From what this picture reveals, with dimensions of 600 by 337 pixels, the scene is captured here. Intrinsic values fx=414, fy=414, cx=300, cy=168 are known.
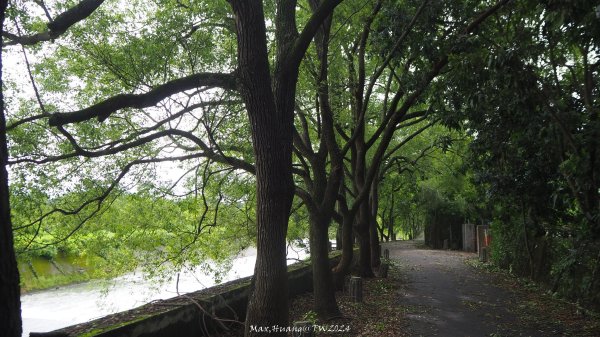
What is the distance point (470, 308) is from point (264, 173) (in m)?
7.40

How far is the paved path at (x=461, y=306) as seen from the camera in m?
8.34

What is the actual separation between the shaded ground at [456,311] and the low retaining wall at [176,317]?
5.68 ft

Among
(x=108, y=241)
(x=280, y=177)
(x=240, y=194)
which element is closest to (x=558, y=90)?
(x=280, y=177)

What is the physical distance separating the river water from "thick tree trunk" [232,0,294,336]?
943cm

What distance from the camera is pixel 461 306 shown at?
34.9 feet

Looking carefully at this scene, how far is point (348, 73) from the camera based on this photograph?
38.1 ft

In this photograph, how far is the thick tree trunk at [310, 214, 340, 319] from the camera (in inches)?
369

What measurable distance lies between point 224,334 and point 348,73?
742 centimetres

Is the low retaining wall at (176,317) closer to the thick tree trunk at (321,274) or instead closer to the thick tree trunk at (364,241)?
the thick tree trunk at (321,274)

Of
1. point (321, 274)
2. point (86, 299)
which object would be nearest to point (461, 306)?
point (321, 274)

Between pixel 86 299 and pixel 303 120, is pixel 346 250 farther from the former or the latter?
pixel 86 299

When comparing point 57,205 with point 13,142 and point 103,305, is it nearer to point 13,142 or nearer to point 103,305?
point 13,142

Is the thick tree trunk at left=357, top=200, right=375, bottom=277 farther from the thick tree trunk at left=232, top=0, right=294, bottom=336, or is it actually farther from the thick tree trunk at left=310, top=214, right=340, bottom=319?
the thick tree trunk at left=232, top=0, right=294, bottom=336

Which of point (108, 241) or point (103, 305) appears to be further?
point (103, 305)
